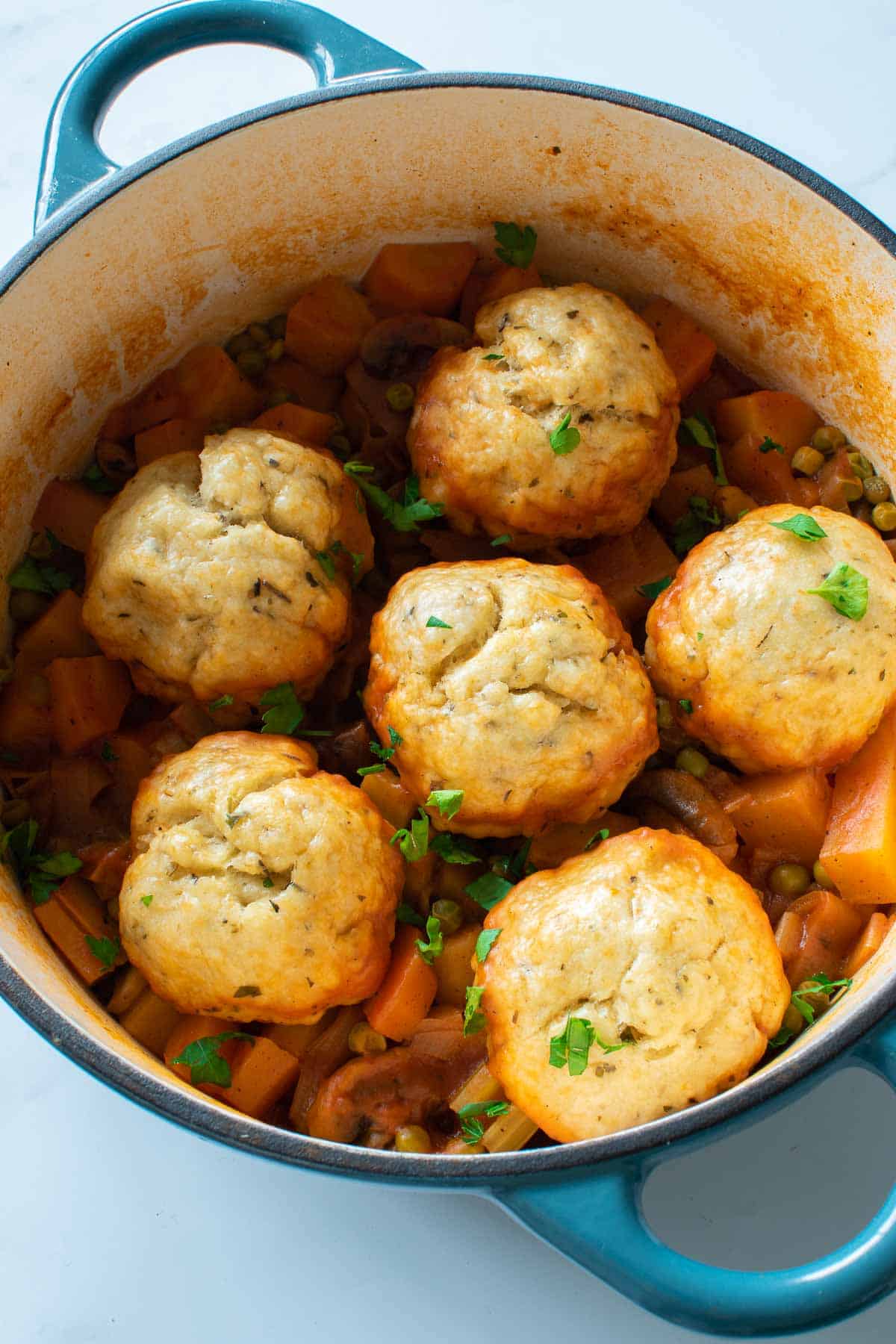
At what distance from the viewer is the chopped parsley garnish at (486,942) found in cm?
243

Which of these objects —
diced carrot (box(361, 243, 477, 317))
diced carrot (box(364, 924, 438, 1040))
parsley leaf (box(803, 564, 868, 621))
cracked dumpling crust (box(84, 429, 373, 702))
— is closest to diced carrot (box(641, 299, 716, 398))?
diced carrot (box(361, 243, 477, 317))

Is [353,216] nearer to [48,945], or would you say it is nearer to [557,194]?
[557,194]

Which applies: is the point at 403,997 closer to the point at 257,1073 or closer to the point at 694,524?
the point at 257,1073

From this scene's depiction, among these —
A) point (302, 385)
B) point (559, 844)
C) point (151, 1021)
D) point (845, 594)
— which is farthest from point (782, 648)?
point (151, 1021)

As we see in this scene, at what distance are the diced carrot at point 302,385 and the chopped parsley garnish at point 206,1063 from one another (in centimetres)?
155

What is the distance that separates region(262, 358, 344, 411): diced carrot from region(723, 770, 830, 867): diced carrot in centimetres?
138

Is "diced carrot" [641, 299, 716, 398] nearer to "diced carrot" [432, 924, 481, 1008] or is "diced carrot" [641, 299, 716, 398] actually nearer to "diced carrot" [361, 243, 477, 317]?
"diced carrot" [361, 243, 477, 317]

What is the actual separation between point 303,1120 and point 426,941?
17.2 inches

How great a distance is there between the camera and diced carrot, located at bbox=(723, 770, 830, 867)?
2.64 m

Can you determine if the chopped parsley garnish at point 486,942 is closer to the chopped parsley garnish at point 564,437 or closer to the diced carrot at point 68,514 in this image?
the chopped parsley garnish at point 564,437

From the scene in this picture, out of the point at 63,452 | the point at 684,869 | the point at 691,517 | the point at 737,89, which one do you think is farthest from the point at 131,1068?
the point at 737,89

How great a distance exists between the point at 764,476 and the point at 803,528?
507 millimetres

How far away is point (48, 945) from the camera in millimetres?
2637

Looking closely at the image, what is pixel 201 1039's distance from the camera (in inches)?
100
